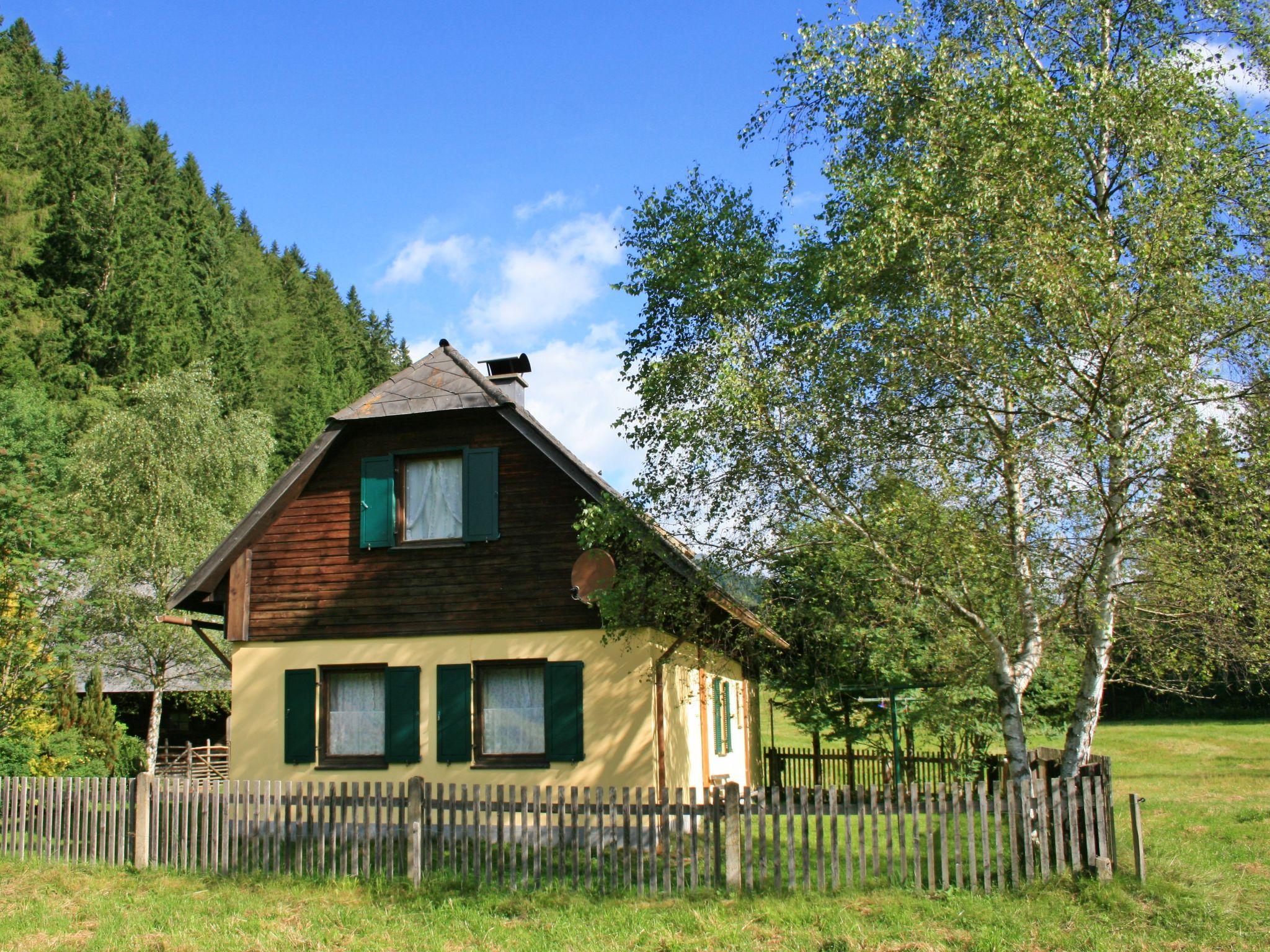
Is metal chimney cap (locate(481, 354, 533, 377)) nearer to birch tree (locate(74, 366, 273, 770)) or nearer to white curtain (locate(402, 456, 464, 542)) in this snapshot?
white curtain (locate(402, 456, 464, 542))

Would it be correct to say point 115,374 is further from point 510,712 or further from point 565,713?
point 565,713

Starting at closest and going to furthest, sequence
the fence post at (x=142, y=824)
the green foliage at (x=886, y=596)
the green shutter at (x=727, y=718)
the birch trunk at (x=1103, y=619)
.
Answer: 1. the birch trunk at (x=1103, y=619)
2. the green foliage at (x=886, y=596)
3. the fence post at (x=142, y=824)
4. the green shutter at (x=727, y=718)

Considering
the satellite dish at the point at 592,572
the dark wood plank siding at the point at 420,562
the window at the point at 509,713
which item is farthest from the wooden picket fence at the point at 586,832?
the satellite dish at the point at 592,572

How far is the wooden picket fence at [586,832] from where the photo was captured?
31.3 ft

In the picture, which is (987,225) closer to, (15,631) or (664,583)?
(664,583)

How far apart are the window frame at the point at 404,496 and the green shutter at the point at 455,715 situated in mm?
1694

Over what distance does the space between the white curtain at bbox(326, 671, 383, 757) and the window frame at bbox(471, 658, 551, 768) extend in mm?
1389

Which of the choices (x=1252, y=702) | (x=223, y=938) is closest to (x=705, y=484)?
(x=223, y=938)

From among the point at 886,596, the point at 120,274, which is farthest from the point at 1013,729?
the point at 120,274

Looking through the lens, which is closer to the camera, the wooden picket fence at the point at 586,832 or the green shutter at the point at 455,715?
the wooden picket fence at the point at 586,832

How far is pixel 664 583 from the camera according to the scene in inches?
454

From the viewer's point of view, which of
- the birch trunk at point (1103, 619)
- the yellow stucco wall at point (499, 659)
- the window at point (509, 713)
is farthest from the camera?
the window at point (509, 713)

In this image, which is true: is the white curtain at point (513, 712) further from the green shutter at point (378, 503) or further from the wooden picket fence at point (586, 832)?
the green shutter at point (378, 503)

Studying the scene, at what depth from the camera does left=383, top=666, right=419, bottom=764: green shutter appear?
13.2m
